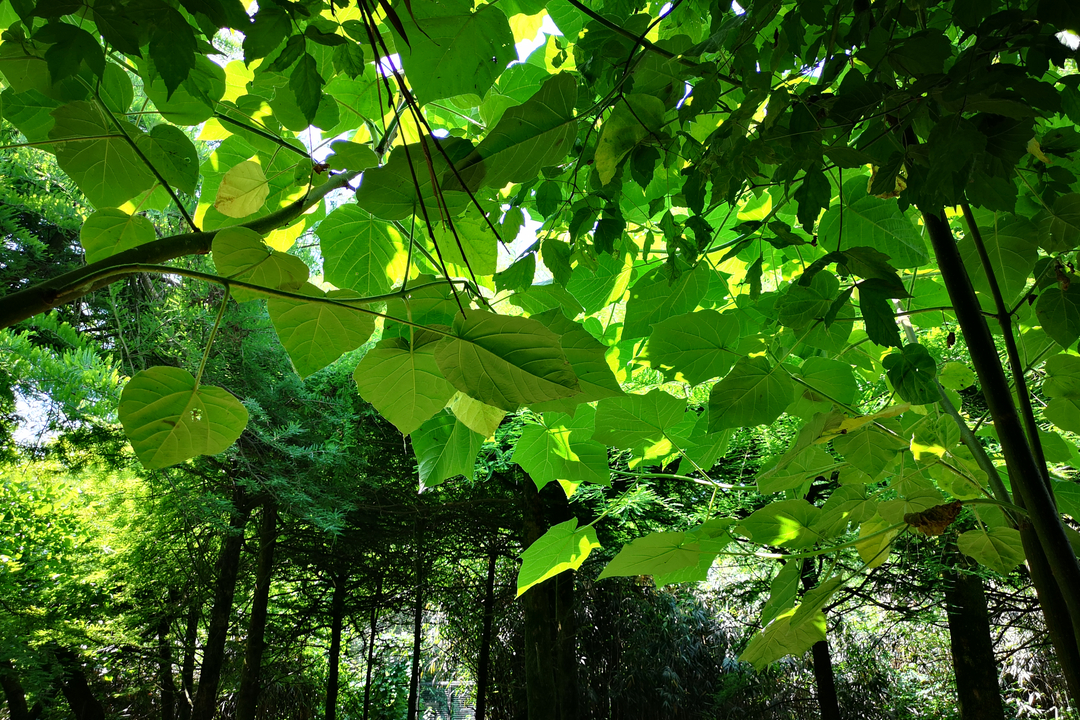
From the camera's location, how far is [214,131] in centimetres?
65

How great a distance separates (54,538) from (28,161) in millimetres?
2656

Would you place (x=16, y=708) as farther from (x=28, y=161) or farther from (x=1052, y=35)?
(x=1052, y=35)

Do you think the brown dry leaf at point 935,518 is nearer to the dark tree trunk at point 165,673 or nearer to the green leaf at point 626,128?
the green leaf at point 626,128

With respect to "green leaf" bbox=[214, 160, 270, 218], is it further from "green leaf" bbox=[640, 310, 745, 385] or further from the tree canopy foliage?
"green leaf" bbox=[640, 310, 745, 385]

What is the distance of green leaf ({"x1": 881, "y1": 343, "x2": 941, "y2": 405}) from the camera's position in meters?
0.47

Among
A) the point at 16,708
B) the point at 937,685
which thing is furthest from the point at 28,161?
the point at 937,685

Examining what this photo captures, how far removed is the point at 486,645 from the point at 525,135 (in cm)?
591

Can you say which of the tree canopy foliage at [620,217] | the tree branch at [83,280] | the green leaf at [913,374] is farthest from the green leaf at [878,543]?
the tree branch at [83,280]

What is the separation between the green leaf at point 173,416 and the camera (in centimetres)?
37

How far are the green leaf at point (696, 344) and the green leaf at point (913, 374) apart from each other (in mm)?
200

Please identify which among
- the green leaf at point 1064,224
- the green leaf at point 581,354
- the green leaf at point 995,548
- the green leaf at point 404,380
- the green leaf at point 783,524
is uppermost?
the green leaf at point 1064,224

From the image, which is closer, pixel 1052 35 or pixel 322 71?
pixel 1052 35

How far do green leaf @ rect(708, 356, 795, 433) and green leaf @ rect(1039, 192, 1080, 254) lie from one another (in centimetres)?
23

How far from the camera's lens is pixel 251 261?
0.35 metres
